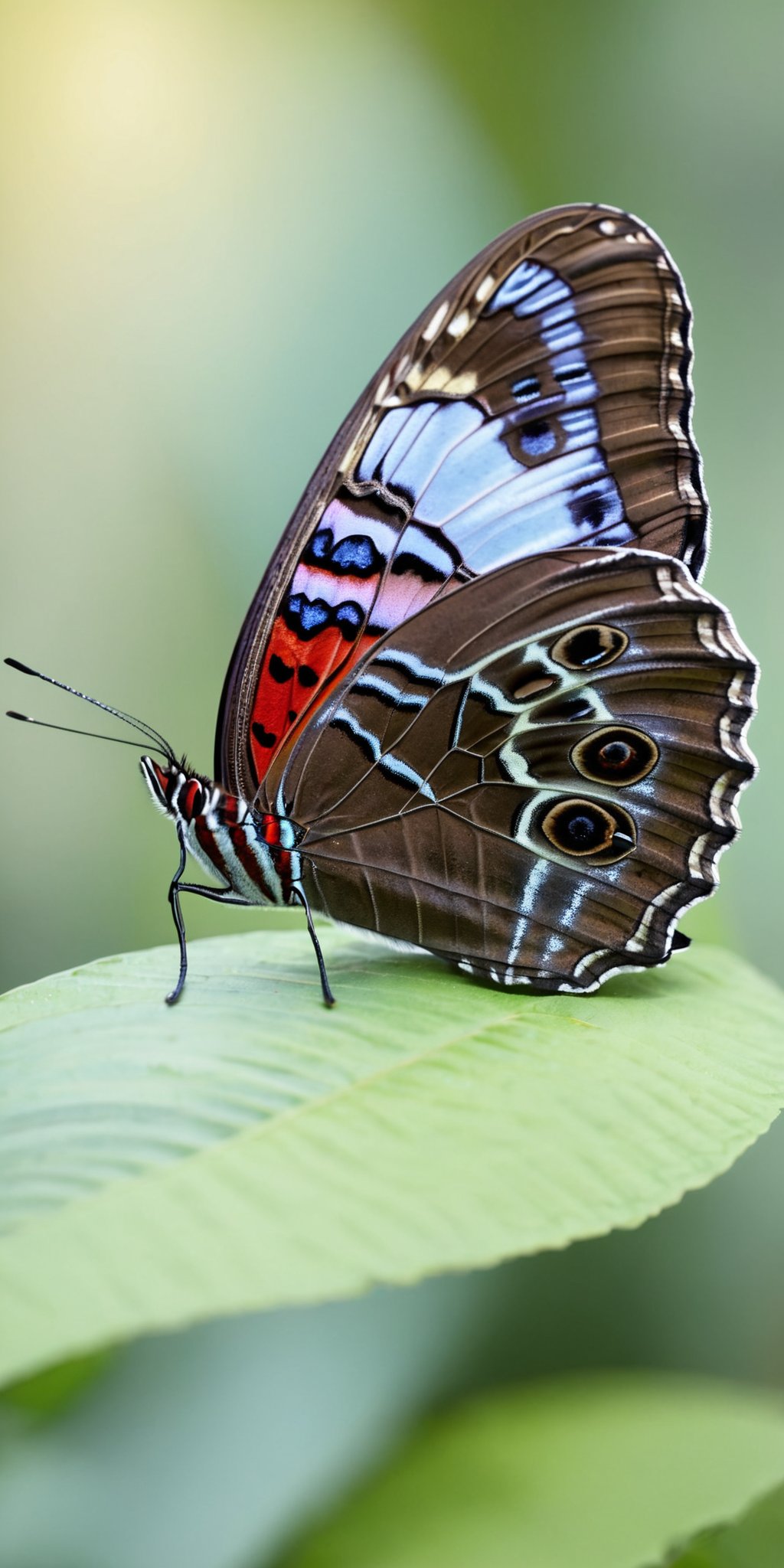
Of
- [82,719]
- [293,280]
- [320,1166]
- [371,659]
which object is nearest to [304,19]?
[293,280]

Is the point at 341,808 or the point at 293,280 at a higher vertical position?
the point at 293,280

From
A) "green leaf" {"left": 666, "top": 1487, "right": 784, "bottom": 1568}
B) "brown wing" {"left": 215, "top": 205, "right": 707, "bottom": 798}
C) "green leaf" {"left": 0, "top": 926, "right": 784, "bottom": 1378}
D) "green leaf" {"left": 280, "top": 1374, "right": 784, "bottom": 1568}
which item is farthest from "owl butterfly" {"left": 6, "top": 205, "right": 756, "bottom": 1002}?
"green leaf" {"left": 666, "top": 1487, "right": 784, "bottom": 1568}

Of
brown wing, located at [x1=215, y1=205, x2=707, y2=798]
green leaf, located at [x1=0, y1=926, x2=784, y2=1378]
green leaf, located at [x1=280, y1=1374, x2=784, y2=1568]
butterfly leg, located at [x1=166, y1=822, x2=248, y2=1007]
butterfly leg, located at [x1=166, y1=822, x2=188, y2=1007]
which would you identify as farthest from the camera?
brown wing, located at [x1=215, y1=205, x2=707, y2=798]

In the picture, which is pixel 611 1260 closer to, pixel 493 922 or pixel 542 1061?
pixel 493 922

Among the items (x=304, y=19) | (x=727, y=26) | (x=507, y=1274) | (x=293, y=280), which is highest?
(x=727, y=26)

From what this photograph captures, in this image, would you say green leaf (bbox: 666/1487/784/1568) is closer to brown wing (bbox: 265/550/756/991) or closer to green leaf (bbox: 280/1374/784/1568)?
green leaf (bbox: 280/1374/784/1568)

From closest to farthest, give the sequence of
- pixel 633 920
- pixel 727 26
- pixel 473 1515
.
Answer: pixel 473 1515 → pixel 633 920 → pixel 727 26

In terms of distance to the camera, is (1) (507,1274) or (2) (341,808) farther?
(1) (507,1274)

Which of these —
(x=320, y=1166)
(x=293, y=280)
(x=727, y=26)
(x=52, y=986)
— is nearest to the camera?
(x=320, y=1166)
